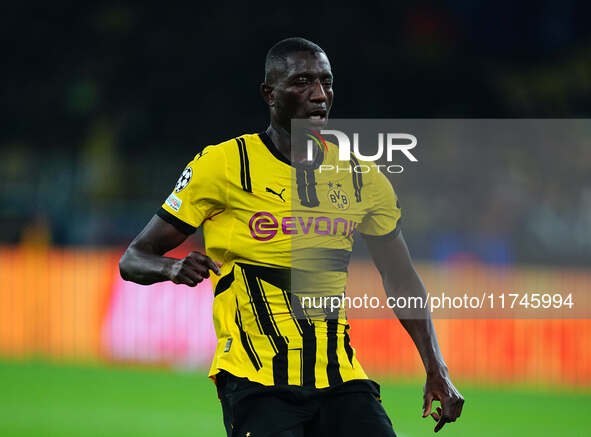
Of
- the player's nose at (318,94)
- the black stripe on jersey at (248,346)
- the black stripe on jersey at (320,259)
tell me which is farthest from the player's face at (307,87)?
the black stripe on jersey at (248,346)

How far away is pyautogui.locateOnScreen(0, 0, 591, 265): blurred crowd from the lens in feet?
62.3

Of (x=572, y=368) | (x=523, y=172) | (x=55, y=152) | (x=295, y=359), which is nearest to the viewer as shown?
(x=295, y=359)

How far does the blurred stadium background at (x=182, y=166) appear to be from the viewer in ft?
43.9

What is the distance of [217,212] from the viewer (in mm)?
4609

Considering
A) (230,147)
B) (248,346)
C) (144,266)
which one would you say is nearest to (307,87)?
(230,147)

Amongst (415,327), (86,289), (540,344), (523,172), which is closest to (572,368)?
(540,344)

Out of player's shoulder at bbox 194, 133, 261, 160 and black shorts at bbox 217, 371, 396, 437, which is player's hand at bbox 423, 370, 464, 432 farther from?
player's shoulder at bbox 194, 133, 261, 160

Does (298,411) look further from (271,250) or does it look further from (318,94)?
(318,94)

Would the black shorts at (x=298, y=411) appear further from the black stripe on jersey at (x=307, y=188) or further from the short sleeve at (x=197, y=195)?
the black stripe on jersey at (x=307, y=188)

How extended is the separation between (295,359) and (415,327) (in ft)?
2.48

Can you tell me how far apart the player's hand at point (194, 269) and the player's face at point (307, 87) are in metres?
0.85

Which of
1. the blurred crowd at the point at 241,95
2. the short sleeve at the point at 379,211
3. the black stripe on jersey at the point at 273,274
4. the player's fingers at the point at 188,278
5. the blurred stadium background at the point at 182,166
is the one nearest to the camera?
the player's fingers at the point at 188,278

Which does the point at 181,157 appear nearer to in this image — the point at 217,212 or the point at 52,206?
the point at 52,206

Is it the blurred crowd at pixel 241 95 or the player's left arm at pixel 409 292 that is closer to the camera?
the player's left arm at pixel 409 292
